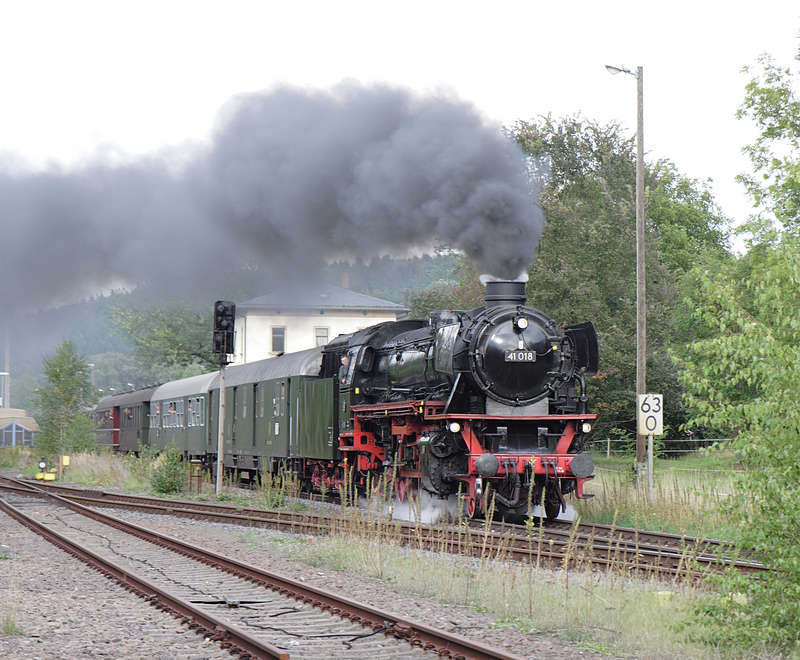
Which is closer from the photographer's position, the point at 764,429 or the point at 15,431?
the point at 764,429

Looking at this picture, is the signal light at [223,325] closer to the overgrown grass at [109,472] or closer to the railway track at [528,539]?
the railway track at [528,539]

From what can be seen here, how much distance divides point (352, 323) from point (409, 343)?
4498 centimetres

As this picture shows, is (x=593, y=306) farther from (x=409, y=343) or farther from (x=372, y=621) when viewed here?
(x=372, y=621)

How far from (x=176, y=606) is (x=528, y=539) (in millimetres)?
4646

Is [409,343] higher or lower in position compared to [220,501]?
higher

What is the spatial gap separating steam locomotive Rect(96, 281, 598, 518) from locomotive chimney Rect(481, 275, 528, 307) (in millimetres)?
23

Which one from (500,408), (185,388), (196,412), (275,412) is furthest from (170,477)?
(500,408)

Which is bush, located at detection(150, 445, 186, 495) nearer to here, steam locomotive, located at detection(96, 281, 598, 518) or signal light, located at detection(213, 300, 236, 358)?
signal light, located at detection(213, 300, 236, 358)

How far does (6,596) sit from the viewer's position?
9211 millimetres

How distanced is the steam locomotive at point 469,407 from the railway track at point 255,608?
10.7ft

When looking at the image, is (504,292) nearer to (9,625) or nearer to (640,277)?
(640,277)

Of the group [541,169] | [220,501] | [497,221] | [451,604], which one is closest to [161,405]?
[220,501]

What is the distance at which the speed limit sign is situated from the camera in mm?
16672

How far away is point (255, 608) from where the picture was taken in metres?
8.55
